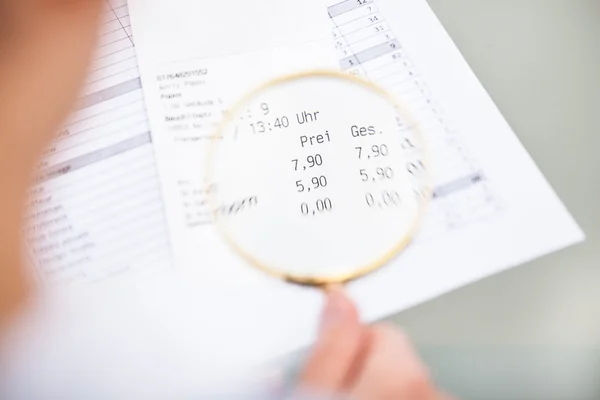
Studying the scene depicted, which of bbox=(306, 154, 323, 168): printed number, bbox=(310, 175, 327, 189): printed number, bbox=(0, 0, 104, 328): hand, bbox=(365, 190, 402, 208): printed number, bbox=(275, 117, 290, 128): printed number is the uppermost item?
bbox=(0, 0, 104, 328): hand

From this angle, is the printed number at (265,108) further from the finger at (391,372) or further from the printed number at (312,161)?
the finger at (391,372)

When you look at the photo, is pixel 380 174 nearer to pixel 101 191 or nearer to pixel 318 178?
pixel 318 178

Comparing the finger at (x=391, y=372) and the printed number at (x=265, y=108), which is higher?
the printed number at (x=265, y=108)

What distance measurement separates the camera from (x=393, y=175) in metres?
0.48

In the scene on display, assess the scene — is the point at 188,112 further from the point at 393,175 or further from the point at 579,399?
the point at 579,399

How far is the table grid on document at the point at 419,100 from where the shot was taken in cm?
48

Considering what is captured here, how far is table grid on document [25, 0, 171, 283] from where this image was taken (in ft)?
1.55

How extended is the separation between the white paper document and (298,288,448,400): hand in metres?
0.01

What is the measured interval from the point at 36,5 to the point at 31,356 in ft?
0.89

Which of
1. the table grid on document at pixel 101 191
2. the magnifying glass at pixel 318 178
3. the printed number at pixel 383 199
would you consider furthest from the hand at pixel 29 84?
the printed number at pixel 383 199

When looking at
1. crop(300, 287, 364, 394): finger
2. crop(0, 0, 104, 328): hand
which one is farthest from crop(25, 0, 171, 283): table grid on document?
crop(300, 287, 364, 394): finger

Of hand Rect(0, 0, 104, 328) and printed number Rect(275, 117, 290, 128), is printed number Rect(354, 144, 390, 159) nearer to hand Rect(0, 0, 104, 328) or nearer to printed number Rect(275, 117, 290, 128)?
printed number Rect(275, 117, 290, 128)

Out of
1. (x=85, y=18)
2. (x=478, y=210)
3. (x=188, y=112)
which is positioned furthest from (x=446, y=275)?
(x=85, y=18)

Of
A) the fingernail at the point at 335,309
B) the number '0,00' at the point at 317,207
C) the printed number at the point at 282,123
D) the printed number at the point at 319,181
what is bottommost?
the fingernail at the point at 335,309
